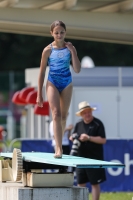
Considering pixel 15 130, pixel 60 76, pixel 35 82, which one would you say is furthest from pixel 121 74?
pixel 15 130

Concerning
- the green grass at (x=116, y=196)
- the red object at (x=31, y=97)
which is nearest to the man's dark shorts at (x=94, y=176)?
the green grass at (x=116, y=196)

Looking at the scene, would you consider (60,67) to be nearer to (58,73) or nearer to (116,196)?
(58,73)


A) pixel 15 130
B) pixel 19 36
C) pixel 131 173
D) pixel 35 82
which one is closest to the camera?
pixel 131 173

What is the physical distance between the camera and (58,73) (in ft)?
34.4

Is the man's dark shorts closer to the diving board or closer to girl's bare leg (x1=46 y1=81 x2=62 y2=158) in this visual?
the diving board

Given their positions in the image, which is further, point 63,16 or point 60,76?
point 63,16

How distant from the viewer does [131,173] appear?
1698 centimetres

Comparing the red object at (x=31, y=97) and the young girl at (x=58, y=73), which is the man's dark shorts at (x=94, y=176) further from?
the red object at (x=31, y=97)

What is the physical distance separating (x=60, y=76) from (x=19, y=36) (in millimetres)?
37217

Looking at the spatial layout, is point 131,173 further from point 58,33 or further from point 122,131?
point 58,33

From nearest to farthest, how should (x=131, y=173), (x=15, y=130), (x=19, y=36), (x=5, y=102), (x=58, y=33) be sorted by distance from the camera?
(x=58, y=33) < (x=131, y=173) < (x=15, y=130) < (x=5, y=102) < (x=19, y=36)

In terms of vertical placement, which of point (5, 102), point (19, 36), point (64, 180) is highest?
point (19, 36)

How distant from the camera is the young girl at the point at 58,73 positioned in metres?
10.4

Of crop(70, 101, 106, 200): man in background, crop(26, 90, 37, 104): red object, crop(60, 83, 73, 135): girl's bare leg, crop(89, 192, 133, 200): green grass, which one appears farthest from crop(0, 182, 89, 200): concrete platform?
crop(26, 90, 37, 104): red object
